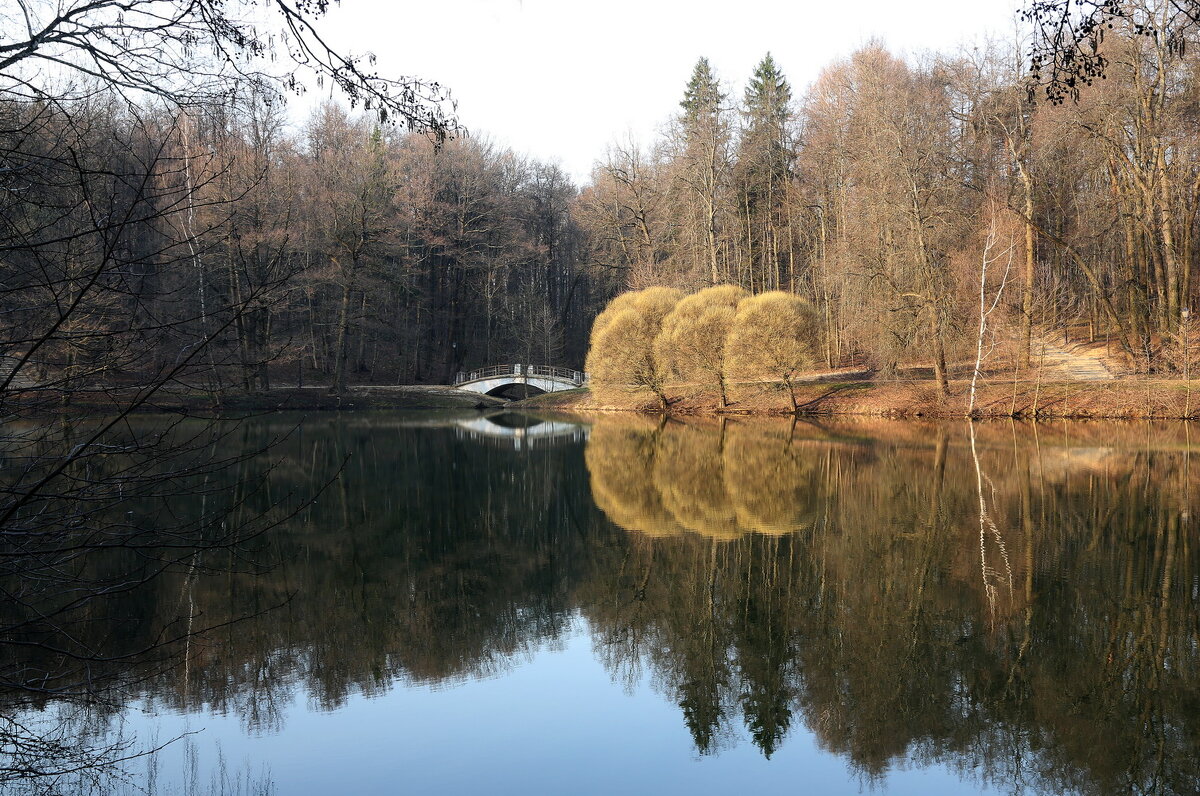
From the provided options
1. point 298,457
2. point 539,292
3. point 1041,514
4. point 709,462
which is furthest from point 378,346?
point 1041,514

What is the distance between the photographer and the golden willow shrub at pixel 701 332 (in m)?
35.6

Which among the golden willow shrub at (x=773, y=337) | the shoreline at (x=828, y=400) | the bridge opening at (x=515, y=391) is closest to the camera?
the shoreline at (x=828, y=400)

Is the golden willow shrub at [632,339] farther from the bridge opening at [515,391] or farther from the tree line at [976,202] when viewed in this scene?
the bridge opening at [515,391]

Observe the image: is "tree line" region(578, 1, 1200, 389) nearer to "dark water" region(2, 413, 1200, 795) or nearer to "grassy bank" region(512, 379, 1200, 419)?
"grassy bank" region(512, 379, 1200, 419)

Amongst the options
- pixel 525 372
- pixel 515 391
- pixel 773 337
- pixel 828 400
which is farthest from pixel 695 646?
pixel 515 391

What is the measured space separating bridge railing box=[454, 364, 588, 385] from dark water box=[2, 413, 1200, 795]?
31.9 metres

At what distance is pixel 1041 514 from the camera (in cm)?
1359

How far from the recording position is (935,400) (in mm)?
32656

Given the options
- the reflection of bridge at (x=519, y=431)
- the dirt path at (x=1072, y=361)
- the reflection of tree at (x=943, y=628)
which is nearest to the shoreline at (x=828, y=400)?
the dirt path at (x=1072, y=361)

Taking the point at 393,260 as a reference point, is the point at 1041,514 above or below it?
below

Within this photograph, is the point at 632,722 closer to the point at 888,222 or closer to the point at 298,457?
the point at 298,457

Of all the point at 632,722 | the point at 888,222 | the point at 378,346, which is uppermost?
the point at 888,222

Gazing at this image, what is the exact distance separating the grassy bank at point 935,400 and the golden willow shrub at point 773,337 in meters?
2.36

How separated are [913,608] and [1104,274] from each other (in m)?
36.2
